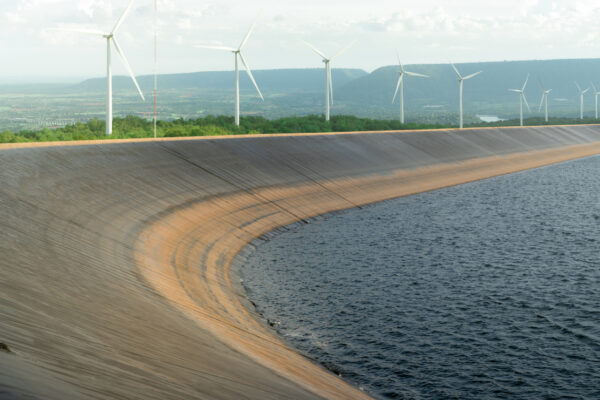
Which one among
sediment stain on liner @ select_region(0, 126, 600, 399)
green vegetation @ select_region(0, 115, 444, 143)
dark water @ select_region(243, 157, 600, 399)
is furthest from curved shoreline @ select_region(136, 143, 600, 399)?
green vegetation @ select_region(0, 115, 444, 143)

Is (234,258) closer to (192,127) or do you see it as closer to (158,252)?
(158,252)

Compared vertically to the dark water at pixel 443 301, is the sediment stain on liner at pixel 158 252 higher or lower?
higher

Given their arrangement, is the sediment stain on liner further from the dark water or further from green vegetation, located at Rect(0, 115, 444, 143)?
green vegetation, located at Rect(0, 115, 444, 143)

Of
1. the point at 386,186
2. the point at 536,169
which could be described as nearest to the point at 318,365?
the point at 386,186

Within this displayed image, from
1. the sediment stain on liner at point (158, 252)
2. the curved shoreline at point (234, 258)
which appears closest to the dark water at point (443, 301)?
the curved shoreline at point (234, 258)

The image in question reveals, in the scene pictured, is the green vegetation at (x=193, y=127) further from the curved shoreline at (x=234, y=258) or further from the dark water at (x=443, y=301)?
the dark water at (x=443, y=301)

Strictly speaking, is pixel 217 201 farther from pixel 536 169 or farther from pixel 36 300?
pixel 536 169
